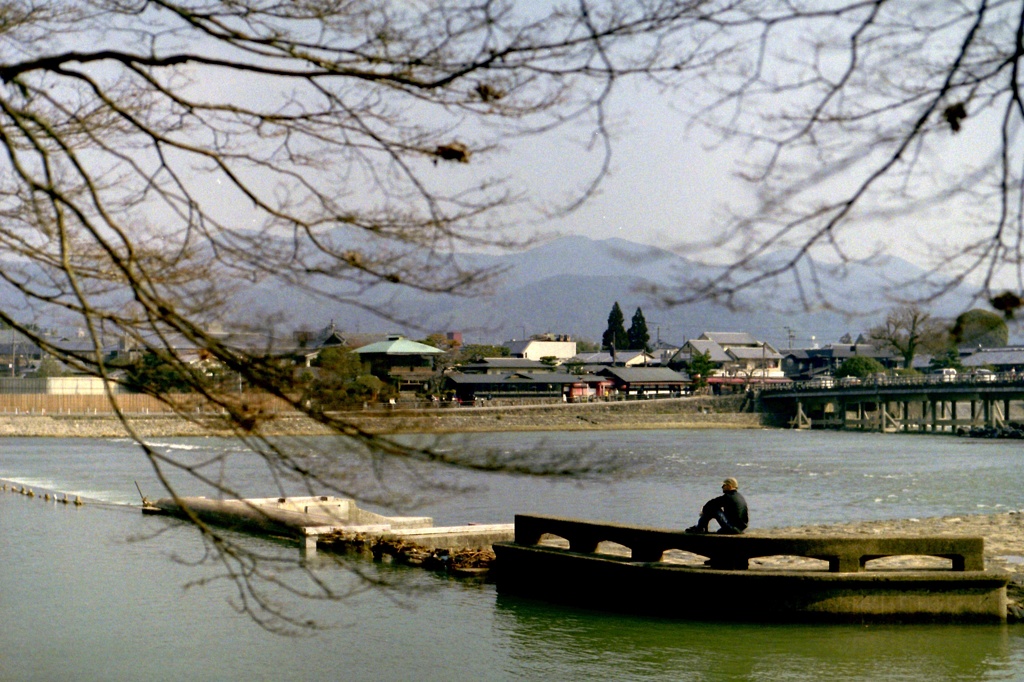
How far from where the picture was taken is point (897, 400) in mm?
75500

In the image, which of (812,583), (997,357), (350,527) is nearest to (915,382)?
(997,357)

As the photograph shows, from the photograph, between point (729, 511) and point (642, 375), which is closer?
point (729, 511)

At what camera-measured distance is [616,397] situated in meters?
85.2

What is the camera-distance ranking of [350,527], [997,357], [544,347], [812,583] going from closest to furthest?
[812,583] → [350,527] → [997,357] → [544,347]

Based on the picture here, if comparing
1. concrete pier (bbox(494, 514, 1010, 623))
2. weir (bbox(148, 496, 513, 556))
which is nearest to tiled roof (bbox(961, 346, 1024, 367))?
weir (bbox(148, 496, 513, 556))

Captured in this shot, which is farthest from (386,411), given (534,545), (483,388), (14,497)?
(483,388)

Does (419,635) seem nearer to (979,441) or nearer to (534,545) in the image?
(534,545)

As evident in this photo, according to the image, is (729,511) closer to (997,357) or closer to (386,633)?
(386,633)

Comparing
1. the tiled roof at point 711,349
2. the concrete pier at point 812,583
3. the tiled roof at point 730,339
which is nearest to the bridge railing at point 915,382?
the tiled roof at point 711,349

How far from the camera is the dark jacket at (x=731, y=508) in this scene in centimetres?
1140

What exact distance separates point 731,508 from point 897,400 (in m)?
68.5

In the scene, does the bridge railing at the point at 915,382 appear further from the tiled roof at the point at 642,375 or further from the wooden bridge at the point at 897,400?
the tiled roof at the point at 642,375

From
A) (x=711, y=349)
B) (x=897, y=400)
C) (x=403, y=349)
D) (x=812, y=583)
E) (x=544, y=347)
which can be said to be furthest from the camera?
(x=544, y=347)

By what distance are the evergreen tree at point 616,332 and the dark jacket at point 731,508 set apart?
87681mm
